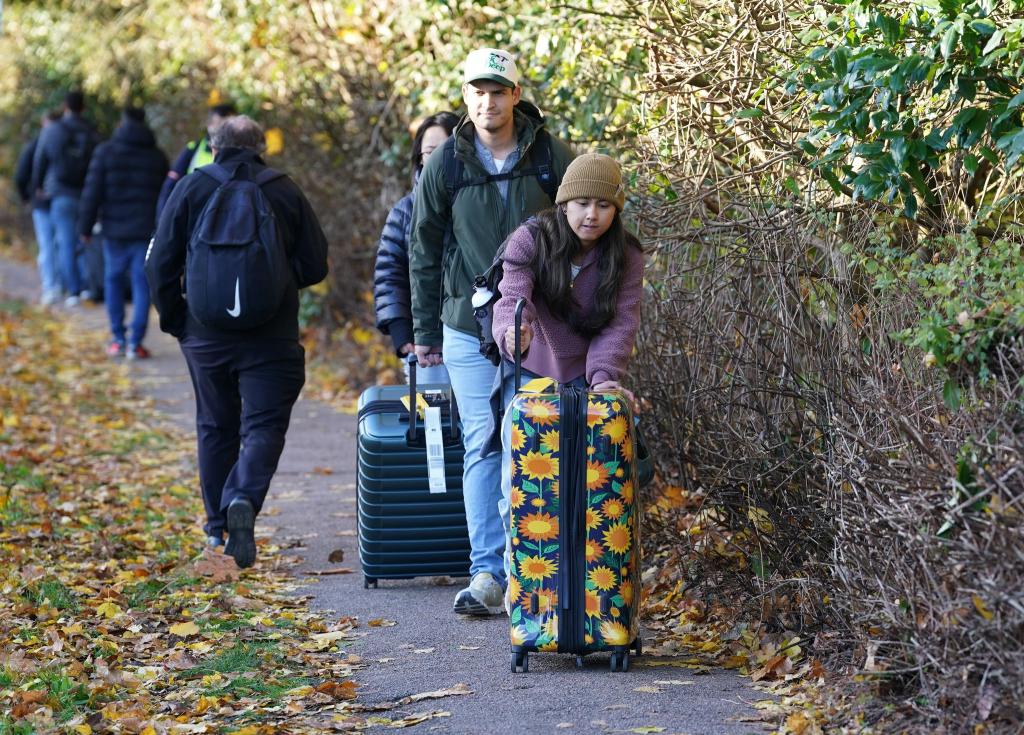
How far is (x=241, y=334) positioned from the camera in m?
6.56

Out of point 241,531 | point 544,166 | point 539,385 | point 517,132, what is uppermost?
point 517,132

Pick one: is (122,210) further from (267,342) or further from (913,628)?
(913,628)

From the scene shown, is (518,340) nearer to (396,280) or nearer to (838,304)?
(838,304)

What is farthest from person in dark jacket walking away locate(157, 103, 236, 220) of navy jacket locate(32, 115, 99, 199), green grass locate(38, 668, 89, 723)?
navy jacket locate(32, 115, 99, 199)

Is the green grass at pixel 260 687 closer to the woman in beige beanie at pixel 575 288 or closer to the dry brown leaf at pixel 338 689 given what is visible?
the dry brown leaf at pixel 338 689

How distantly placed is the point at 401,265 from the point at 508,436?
1846mm

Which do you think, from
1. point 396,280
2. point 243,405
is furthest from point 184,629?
point 396,280

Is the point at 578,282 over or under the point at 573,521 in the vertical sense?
over

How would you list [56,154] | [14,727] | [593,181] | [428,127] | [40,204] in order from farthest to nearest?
1. [40,204]
2. [56,154]
3. [428,127]
4. [593,181]
5. [14,727]

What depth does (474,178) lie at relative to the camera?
5633 mm

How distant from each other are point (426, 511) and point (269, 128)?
24.9 feet

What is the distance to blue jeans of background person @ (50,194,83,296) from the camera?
16.6 metres

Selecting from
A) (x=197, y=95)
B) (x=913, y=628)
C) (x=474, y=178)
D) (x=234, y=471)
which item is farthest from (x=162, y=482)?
(x=197, y=95)

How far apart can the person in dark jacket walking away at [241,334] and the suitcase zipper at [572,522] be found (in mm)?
2177
